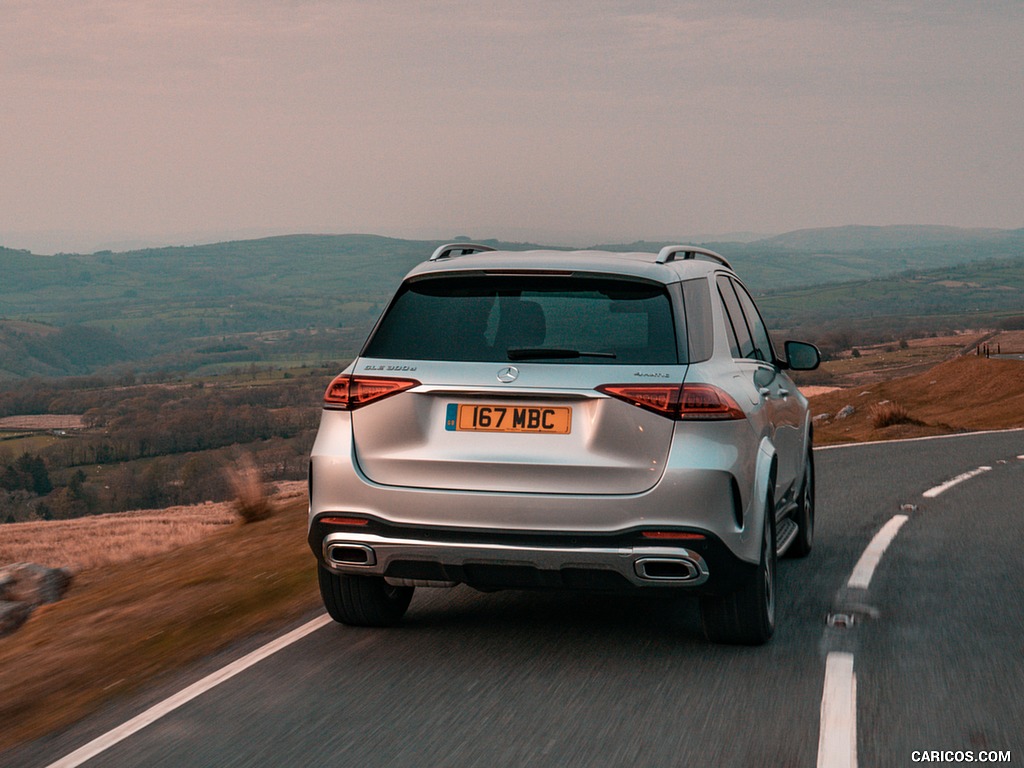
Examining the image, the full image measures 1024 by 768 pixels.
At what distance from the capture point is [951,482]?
44.7ft

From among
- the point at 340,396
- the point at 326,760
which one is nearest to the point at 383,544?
the point at 340,396

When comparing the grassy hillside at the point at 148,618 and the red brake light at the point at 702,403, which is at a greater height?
the red brake light at the point at 702,403

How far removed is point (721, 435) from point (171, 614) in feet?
12.2

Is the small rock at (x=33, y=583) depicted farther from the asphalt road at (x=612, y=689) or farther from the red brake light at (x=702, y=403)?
the red brake light at (x=702, y=403)

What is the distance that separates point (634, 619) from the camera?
615 cm

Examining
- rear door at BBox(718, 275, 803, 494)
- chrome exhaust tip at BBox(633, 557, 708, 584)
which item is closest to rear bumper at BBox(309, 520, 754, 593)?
chrome exhaust tip at BBox(633, 557, 708, 584)

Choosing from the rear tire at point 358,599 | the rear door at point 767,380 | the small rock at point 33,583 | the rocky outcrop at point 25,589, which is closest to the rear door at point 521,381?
Answer: the rear tire at point 358,599

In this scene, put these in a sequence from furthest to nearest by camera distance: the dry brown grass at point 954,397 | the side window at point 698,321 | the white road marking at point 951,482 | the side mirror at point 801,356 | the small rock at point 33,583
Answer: the dry brown grass at point 954,397 → the white road marking at point 951,482 → the small rock at point 33,583 → the side mirror at point 801,356 → the side window at point 698,321

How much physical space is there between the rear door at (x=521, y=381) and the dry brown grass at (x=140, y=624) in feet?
5.44

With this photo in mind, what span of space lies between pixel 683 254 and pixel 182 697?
11.2 feet

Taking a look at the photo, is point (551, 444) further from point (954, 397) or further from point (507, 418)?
point (954, 397)

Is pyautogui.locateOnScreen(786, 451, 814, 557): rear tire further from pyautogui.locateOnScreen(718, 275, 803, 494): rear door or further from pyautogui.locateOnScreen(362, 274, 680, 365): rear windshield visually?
pyautogui.locateOnScreen(362, 274, 680, 365): rear windshield

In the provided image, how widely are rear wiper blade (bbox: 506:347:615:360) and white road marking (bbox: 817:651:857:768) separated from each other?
5.58 feet

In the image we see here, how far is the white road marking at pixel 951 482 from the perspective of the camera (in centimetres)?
1235
